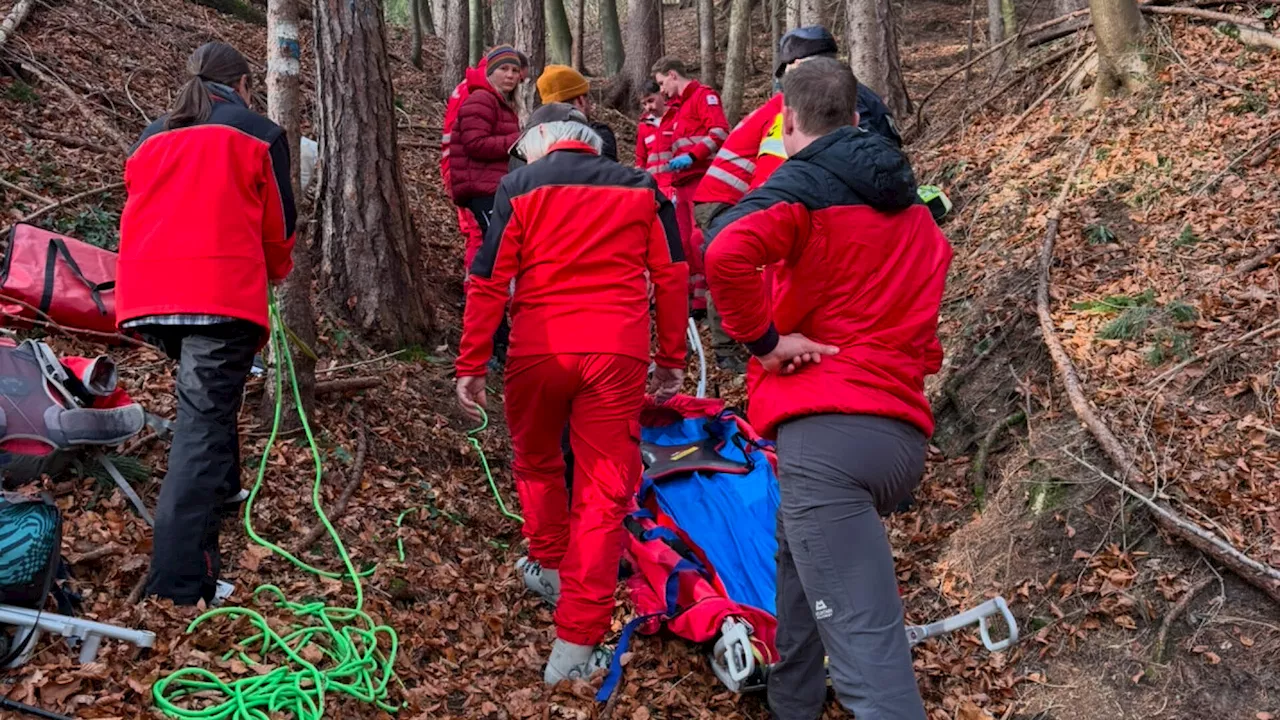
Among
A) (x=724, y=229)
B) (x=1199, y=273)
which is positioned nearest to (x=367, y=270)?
(x=724, y=229)

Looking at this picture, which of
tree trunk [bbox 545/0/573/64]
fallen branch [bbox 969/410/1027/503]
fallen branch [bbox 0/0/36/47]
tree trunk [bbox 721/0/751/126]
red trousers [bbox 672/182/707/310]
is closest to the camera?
fallen branch [bbox 969/410/1027/503]

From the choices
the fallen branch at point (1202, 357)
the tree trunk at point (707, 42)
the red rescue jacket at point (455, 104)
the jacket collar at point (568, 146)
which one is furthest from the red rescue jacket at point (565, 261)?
the tree trunk at point (707, 42)

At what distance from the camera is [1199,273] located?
5016 millimetres

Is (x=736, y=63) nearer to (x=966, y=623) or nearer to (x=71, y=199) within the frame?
(x=71, y=199)

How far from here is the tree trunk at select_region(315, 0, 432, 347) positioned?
18.5 ft

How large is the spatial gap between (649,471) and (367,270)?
91.4 inches

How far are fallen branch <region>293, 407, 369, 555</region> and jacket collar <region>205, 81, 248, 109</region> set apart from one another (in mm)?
1804

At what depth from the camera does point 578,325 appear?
11.5ft

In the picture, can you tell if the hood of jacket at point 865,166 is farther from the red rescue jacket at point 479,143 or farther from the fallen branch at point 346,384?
the red rescue jacket at point 479,143

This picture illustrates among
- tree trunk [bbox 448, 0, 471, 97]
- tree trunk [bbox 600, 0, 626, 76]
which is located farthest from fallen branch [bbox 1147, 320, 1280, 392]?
tree trunk [bbox 600, 0, 626, 76]

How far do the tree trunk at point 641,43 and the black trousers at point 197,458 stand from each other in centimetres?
1126

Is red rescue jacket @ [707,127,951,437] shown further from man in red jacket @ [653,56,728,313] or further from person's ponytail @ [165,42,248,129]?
man in red jacket @ [653,56,728,313]

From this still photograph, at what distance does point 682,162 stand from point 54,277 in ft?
14.4

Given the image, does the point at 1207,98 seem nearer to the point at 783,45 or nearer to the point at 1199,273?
the point at 1199,273
